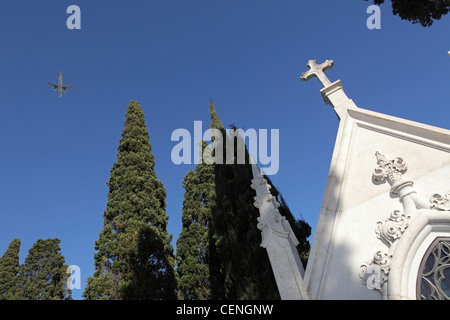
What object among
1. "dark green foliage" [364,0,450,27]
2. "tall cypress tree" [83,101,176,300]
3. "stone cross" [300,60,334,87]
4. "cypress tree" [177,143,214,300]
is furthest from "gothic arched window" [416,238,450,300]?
"tall cypress tree" [83,101,176,300]

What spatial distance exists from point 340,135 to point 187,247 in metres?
12.7

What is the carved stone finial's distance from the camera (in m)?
5.38

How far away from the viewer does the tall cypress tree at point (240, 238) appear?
9078 mm

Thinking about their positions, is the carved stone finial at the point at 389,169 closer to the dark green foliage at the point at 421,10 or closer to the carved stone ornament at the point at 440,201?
the carved stone ornament at the point at 440,201

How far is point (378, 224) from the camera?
510 centimetres

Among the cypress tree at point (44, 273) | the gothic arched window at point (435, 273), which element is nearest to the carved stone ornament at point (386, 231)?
the gothic arched window at point (435, 273)

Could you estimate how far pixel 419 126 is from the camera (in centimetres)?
555

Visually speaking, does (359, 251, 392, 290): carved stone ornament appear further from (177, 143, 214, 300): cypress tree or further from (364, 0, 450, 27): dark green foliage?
(177, 143, 214, 300): cypress tree

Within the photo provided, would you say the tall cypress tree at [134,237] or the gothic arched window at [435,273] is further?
the tall cypress tree at [134,237]

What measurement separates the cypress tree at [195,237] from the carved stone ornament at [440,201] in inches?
366

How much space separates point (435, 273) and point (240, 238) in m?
6.48

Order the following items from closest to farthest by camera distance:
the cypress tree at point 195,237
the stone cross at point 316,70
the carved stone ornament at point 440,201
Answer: the carved stone ornament at point 440,201, the stone cross at point 316,70, the cypress tree at point 195,237
